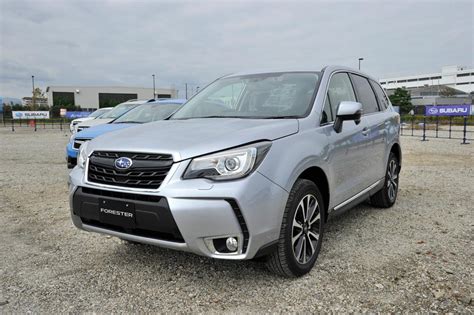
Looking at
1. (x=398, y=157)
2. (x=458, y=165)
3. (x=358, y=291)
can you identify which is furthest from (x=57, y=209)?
(x=458, y=165)

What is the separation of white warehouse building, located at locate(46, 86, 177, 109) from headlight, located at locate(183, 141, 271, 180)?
267ft

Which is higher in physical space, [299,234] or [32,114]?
[32,114]

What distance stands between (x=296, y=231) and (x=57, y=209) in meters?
3.92

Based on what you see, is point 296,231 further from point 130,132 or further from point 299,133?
point 130,132

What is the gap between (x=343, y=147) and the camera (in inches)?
153

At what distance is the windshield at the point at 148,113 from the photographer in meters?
8.17

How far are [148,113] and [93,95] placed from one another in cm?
8171

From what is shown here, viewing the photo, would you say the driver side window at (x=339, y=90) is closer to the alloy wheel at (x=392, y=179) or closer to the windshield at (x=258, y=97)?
the windshield at (x=258, y=97)

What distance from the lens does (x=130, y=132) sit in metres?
3.43

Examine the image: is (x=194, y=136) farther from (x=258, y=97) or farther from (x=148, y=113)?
(x=148, y=113)

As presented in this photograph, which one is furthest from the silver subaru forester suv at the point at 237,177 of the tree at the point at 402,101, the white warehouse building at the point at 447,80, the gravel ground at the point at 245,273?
the white warehouse building at the point at 447,80

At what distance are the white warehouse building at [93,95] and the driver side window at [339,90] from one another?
7982 centimetres

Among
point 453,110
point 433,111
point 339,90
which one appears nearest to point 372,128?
point 339,90

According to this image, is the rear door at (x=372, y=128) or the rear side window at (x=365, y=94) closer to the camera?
the rear door at (x=372, y=128)
